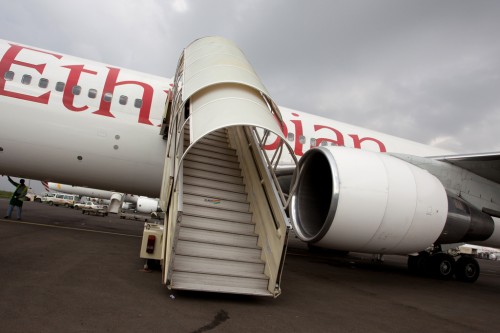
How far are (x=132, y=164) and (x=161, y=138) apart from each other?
85 cm

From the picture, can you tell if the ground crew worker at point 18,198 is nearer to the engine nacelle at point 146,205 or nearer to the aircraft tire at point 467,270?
the aircraft tire at point 467,270

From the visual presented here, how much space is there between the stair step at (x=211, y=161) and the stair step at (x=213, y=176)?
1.05 feet

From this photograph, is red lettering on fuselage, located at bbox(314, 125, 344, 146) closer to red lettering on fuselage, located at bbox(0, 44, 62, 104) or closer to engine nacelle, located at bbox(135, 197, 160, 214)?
red lettering on fuselage, located at bbox(0, 44, 62, 104)

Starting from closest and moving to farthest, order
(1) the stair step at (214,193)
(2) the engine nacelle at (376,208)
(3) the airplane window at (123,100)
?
(2) the engine nacelle at (376,208) < (1) the stair step at (214,193) < (3) the airplane window at (123,100)

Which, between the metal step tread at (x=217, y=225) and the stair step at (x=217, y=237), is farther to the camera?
the metal step tread at (x=217, y=225)

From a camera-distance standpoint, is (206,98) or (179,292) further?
(206,98)

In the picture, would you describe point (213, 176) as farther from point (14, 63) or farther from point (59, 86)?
point (14, 63)

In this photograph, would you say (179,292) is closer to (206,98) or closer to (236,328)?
(236,328)

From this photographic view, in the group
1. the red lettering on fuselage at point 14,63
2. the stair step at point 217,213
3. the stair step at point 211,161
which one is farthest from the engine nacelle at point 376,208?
the red lettering on fuselage at point 14,63

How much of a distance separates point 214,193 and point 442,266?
661cm

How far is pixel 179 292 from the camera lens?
14.3 ft

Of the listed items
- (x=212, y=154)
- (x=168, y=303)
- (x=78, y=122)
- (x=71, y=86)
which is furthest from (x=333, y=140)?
(x=168, y=303)

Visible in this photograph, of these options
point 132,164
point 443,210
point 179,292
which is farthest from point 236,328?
point 132,164

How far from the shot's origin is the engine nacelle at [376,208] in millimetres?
5535
